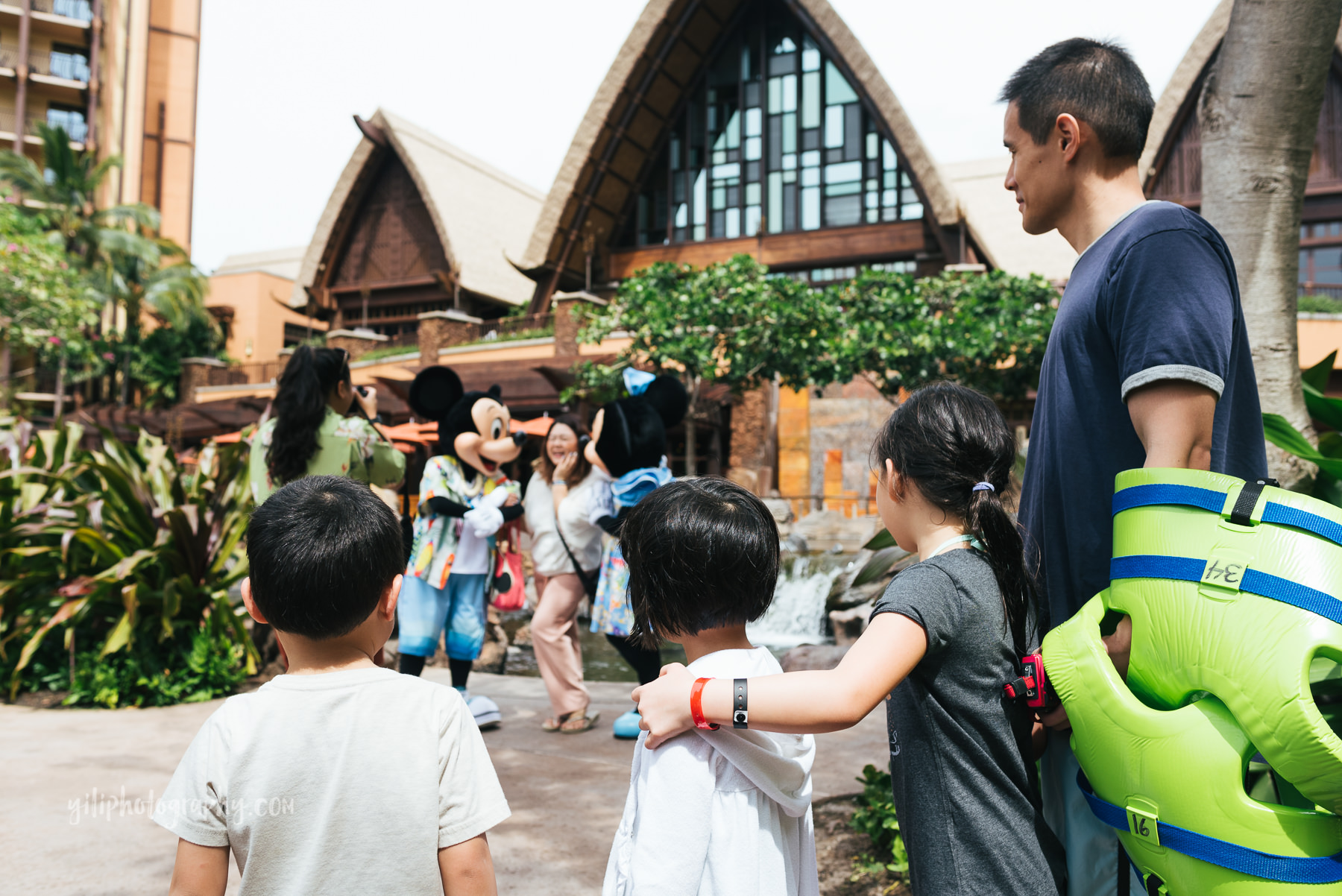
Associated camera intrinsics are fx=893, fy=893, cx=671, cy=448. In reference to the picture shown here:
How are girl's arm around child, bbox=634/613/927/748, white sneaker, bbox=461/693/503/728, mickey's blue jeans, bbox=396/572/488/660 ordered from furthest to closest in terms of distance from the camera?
white sneaker, bbox=461/693/503/728
mickey's blue jeans, bbox=396/572/488/660
girl's arm around child, bbox=634/613/927/748

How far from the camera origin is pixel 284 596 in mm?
1340

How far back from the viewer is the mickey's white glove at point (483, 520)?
3957 mm

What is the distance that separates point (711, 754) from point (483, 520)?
2.84 meters

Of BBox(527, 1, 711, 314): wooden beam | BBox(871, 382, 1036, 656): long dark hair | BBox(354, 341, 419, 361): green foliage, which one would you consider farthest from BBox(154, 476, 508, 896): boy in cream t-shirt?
BBox(354, 341, 419, 361): green foliage

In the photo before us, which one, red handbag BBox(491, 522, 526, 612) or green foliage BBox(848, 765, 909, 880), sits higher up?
A: red handbag BBox(491, 522, 526, 612)

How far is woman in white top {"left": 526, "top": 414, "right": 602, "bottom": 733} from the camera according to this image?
416cm

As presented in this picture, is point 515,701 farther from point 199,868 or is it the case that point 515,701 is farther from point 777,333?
point 777,333

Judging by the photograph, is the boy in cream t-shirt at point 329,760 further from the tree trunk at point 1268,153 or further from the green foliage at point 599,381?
the green foliage at point 599,381

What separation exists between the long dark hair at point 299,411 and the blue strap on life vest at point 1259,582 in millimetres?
2850

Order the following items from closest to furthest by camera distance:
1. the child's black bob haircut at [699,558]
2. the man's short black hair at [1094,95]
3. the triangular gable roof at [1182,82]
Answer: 1. the child's black bob haircut at [699,558]
2. the man's short black hair at [1094,95]
3. the triangular gable roof at [1182,82]

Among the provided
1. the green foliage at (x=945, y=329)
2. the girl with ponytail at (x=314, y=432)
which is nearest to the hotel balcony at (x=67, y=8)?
the green foliage at (x=945, y=329)

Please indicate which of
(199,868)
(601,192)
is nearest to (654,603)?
(199,868)

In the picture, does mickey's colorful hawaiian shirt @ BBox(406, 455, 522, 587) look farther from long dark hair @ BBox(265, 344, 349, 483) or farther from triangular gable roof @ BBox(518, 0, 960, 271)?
triangular gable roof @ BBox(518, 0, 960, 271)

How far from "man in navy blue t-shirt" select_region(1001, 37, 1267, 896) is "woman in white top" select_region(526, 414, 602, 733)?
291cm
